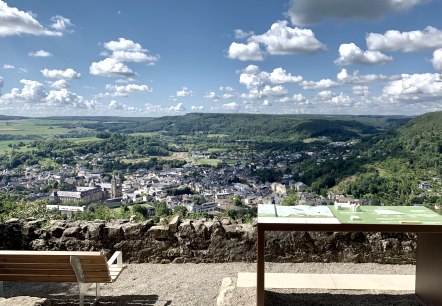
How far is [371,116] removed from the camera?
265 ft

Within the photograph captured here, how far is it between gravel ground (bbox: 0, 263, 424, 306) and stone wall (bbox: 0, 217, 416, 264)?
0.50ft

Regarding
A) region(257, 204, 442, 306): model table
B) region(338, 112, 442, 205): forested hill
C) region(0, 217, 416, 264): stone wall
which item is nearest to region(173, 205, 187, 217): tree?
region(0, 217, 416, 264): stone wall

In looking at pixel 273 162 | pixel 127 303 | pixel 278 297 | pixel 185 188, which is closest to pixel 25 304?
pixel 127 303

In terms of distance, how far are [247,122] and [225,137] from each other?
6.17 m

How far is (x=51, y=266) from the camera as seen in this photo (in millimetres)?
4312

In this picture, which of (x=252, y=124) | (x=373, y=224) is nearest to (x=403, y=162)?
(x=373, y=224)

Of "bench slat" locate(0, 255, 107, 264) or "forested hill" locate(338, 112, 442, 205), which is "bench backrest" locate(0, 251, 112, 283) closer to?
"bench slat" locate(0, 255, 107, 264)

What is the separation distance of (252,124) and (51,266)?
6919cm

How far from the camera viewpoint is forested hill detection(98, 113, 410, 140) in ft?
202

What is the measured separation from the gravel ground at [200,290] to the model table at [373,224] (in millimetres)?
341

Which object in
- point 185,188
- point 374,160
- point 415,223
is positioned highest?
point 415,223

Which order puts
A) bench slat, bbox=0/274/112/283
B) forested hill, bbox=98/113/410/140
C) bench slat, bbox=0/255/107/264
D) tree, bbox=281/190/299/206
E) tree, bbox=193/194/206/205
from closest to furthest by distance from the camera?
1. bench slat, bbox=0/255/107/264
2. bench slat, bbox=0/274/112/283
3. tree, bbox=281/190/299/206
4. tree, bbox=193/194/206/205
5. forested hill, bbox=98/113/410/140

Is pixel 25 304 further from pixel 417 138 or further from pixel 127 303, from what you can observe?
pixel 417 138

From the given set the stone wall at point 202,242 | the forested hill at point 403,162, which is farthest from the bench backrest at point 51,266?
the forested hill at point 403,162
